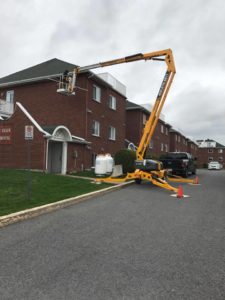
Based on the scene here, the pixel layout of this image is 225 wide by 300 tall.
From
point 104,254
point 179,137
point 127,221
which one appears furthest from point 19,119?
point 179,137

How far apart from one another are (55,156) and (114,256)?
16.2 metres

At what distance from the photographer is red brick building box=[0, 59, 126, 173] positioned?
1930cm

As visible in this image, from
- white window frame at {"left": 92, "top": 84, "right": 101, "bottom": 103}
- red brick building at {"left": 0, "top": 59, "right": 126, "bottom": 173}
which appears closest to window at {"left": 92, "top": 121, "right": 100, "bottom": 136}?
red brick building at {"left": 0, "top": 59, "right": 126, "bottom": 173}

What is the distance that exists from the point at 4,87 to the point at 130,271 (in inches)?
988

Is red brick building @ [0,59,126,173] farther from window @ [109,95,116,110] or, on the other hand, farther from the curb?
the curb

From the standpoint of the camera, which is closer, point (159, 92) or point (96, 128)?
point (159, 92)

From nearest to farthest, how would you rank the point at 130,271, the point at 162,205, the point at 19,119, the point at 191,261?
the point at 130,271 → the point at 191,261 → the point at 162,205 → the point at 19,119

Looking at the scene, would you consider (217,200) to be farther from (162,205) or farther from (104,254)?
(104,254)

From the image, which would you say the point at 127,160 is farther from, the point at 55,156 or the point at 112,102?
the point at 112,102

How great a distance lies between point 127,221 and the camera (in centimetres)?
750

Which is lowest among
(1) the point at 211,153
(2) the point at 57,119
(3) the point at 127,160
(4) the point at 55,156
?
(3) the point at 127,160

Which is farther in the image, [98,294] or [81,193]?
[81,193]

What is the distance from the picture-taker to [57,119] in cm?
2331

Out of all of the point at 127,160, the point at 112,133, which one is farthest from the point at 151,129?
the point at 112,133
